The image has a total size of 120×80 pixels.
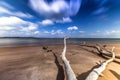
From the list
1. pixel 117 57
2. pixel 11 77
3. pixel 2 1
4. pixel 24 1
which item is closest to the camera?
pixel 11 77

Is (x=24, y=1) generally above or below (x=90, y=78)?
above

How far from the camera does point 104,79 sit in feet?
9.21

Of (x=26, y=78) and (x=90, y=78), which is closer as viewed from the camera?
(x=90, y=78)

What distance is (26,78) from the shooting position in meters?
2.86

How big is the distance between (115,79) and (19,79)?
9.26ft

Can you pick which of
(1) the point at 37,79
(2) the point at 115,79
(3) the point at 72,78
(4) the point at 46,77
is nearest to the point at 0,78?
(1) the point at 37,79

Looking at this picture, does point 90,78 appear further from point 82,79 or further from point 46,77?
point 46,77

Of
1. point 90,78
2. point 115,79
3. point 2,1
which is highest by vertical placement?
point 2,1

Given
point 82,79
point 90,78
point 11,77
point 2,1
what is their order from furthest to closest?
point 2,1 < point 11,77 < point 82,79 < point 90,78

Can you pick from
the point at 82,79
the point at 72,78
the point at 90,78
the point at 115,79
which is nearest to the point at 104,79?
the point at 115,79

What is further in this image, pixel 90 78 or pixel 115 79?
pixel 115 79

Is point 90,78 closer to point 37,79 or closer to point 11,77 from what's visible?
point 37,79

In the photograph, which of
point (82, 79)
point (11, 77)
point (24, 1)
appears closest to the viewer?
point (82, 79)

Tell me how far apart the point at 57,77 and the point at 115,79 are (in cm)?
171
